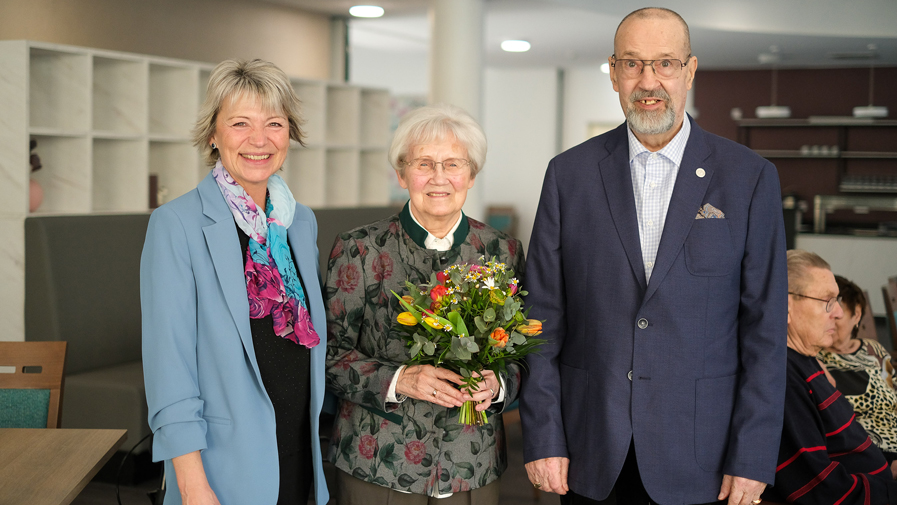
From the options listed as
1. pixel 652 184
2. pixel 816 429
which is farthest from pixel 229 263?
pixel 816 429

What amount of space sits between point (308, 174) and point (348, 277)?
418cm

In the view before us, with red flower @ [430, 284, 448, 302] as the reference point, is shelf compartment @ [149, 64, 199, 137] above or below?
above

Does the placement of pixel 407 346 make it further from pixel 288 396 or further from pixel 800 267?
pixel 800 267

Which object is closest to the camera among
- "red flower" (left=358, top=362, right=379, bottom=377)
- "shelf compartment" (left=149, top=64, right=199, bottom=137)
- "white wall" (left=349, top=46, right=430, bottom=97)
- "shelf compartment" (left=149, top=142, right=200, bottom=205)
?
"red flower" (left=358, top=362, right=379, bottom=377)

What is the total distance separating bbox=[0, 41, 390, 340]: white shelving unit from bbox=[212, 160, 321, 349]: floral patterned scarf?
189cm

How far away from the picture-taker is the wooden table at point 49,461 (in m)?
1.75

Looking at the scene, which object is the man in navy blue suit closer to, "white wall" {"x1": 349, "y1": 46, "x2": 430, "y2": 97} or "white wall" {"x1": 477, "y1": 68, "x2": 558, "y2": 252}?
"white wall" {"x1": 349, "y1": 46, "x2": 430, "y2": 97}

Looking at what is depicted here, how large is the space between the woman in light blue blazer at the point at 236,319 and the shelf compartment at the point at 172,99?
325cm

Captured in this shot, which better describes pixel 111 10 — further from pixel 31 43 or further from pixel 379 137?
pixel 379 137

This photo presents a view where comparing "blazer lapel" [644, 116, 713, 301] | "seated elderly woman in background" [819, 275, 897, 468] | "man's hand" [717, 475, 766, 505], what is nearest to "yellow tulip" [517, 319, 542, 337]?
"blazer lapel" [644, 116, 713, 301]

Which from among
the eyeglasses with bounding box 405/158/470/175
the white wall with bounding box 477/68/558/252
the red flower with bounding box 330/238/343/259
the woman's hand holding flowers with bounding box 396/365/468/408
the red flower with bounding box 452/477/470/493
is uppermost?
the white wall with bounding box 477/68/558/252

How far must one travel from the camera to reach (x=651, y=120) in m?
1.81

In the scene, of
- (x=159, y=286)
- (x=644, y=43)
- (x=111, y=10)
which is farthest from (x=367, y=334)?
(x=111, y=10)

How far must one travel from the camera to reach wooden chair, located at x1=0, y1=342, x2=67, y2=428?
245 cm
